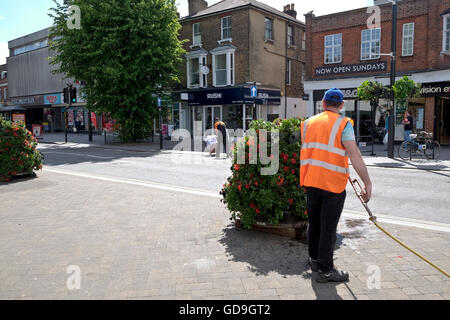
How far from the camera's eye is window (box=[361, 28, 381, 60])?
71.6 ft

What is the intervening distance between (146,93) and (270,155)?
18.9 metres

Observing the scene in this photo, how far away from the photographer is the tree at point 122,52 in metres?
21.1

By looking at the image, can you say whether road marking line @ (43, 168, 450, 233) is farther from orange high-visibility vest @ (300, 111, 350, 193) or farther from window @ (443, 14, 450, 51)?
window @ (443, 14, 450, 51)

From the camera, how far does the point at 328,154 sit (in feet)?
12.1

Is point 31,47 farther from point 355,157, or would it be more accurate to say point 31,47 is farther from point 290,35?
point 355,157

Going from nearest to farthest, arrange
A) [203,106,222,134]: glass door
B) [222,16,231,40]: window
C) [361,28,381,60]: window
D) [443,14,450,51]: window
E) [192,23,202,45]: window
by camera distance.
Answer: [443,14,450,51]: window, [361,28,381,60]: window, [222,16,231,40]: window, [203,106,222,134]: glass door, [192,23,202,45]: window

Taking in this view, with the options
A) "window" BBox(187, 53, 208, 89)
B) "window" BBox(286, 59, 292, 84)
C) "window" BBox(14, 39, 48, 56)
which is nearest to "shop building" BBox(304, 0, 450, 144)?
"window" BBox(286, 59, 292, 84)

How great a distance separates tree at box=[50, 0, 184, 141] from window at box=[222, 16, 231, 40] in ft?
19.3

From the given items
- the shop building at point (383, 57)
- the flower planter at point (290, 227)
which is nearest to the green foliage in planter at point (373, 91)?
the shop building at point (383, 57)

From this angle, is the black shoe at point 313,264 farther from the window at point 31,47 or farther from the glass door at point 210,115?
the window at point 31,47

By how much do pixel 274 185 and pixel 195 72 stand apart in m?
26.5

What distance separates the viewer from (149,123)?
23797mm
